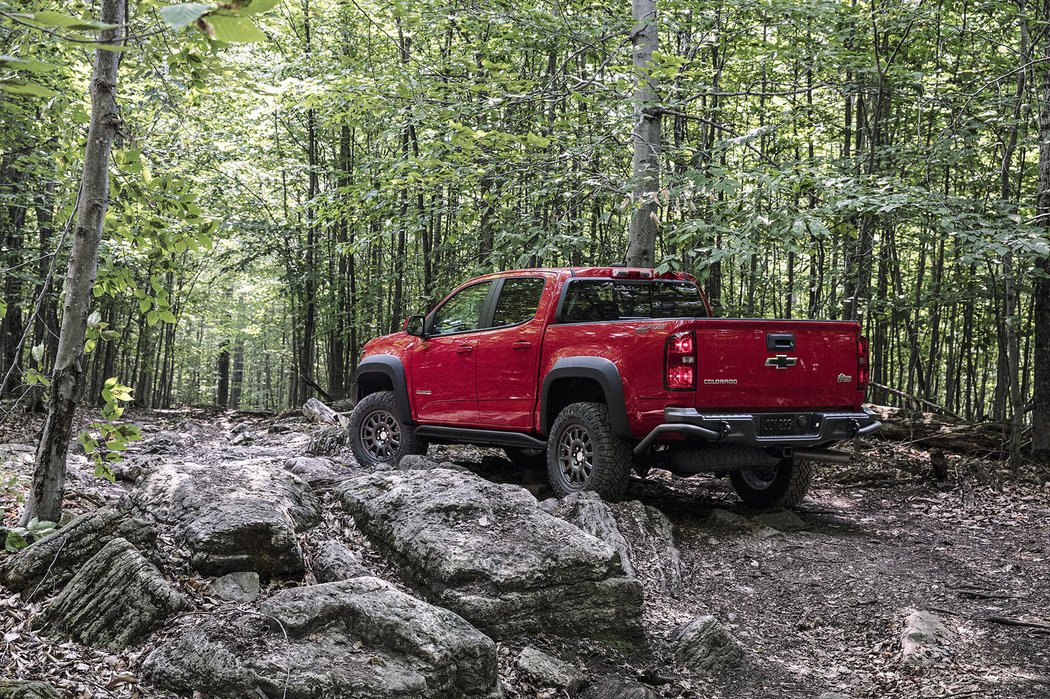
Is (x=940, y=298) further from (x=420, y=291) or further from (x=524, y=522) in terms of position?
(x=420, y=291)

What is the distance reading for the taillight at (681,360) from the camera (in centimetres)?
580

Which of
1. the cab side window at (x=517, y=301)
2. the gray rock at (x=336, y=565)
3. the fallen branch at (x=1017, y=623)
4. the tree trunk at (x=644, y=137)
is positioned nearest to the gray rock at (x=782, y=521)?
the fallen branch at (x=1017, y=623)

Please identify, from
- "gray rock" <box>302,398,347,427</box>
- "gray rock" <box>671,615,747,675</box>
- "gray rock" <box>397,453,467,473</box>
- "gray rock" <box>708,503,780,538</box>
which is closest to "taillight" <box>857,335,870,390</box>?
"gray rock" <box>708,503,780,538</box>

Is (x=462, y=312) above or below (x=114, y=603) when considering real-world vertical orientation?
above

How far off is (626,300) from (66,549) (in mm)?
4798

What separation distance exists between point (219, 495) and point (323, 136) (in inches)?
628

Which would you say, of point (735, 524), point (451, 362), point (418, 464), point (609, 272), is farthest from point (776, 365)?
point (418, 464)

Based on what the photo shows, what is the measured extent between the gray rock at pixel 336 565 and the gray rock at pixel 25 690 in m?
1.82

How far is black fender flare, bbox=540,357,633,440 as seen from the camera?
620 cm

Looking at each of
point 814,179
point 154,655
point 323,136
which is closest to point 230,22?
point 154,655

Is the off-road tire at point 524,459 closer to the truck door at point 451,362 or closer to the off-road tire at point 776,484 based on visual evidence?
the truck door at point 451,362

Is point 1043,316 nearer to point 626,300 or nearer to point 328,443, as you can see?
point 626,300

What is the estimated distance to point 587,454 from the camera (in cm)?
659

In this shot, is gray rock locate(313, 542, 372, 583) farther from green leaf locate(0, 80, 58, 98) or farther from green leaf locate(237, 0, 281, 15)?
green leaf locate(237, 0, 281, 15)
